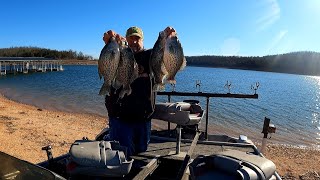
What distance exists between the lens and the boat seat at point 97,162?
4402mm

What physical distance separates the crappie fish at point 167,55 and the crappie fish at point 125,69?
27 cm

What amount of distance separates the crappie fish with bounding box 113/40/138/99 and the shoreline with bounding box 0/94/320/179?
6812 millimetres

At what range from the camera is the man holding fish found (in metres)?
4.32

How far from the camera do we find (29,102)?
2764cm

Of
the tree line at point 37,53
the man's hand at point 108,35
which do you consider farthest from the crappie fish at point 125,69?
the tree line at point 37,53

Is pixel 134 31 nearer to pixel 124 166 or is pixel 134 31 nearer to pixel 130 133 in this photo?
pixel 130 133

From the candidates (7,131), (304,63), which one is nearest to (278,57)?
(304,63)

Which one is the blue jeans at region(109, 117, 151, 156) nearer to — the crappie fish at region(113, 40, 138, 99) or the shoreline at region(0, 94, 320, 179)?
the crappie fish at region(113, 40, 138, 99)

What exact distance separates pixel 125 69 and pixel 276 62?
6001 inches

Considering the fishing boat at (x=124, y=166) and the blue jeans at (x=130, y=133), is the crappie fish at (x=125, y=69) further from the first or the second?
the blue jeans at (x=130, y=133)

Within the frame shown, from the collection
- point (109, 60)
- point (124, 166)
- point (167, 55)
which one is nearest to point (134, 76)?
point (109, 60)

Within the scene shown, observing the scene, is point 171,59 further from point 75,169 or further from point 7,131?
Result: point 7,131

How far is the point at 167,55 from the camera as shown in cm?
434

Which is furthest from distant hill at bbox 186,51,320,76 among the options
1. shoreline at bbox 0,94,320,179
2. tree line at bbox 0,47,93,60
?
shoreline at bbox 0,94,320,179
